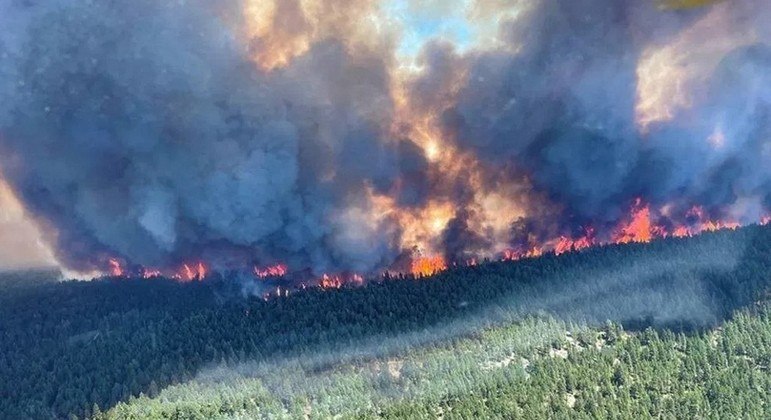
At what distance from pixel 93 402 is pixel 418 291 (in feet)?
115

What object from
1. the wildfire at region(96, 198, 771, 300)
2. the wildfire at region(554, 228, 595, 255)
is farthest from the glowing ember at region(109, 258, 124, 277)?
the wildfire at region(554, 228, 595, 255)

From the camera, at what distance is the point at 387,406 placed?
68.3m

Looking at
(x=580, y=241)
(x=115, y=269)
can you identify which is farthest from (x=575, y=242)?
(x=115, y=269)

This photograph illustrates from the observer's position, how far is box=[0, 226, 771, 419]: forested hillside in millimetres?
69250

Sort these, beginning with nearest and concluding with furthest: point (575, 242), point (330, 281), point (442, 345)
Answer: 1. point (442, 345)
2. point (330, 281)
3. point (575, 242)

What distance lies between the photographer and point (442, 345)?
78688 millimetres

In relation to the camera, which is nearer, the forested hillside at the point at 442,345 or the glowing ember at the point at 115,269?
the forested hillside at the point at 442,345

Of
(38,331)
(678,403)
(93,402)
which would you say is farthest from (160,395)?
(678,403)

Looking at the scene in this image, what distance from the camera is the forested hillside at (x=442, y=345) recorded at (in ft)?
227

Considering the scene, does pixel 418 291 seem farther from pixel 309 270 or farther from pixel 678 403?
pixel 678 403

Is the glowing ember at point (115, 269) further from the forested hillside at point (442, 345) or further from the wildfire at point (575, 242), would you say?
the wildfire at point (575, 242)

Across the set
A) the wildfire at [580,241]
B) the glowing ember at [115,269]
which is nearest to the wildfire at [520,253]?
the wildfire at [580,241]

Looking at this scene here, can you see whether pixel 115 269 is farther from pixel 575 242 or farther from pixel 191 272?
pixel 575 242

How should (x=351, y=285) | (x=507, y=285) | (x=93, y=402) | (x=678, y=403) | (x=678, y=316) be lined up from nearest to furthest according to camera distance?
(x=678, y=403) → (x=93, y=402) → (x=678, y=316) → (x=507, y=285) → (x=351, y=285)
